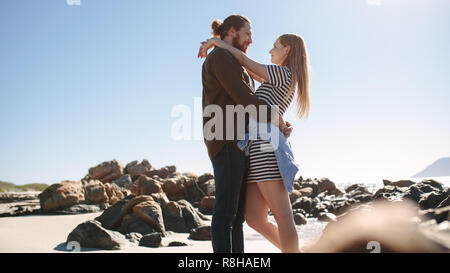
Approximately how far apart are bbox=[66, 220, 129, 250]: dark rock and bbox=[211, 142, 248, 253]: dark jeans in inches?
129

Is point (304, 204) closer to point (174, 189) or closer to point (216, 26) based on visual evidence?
point (174, 189)

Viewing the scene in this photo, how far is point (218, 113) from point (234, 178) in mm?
480

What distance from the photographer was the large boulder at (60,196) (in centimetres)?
1067

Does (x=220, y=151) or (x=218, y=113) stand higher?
(x=218, y=113)

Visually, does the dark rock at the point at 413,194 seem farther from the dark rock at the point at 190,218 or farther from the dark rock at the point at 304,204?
the dark rock at the point at 304,204

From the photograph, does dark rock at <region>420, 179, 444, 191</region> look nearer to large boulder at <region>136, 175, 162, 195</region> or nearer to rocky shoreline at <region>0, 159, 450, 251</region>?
rocky shoreline at <region>0, 159, 450, 251</region>

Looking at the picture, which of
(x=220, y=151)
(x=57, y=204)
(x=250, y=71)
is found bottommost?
(x=57, y=204)

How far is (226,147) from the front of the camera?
8.02ft

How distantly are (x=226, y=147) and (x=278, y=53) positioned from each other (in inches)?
38.1

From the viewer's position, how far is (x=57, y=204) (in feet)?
35.2

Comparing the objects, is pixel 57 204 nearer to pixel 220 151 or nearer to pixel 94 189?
pixel 94 189

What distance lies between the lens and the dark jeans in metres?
2.37

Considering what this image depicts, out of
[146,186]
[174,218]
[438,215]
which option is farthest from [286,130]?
[146,186]
